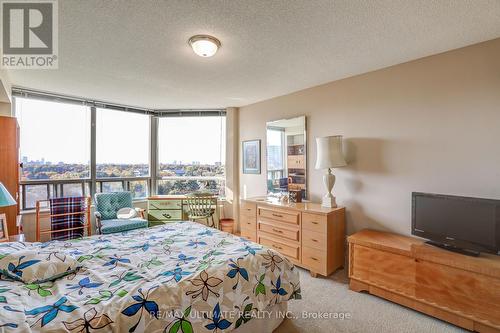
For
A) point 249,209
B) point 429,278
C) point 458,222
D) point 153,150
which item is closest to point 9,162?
point 153,150

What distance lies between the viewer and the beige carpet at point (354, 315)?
6.40 feet

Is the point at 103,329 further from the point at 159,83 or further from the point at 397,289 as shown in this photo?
the point at 159,83

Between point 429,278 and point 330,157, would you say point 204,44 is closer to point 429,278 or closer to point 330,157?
point 330,157

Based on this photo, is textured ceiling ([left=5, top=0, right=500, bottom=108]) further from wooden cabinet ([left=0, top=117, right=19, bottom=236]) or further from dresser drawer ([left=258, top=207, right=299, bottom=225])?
dresser drawer ([left=258, top=207, right=299, bottom=225])

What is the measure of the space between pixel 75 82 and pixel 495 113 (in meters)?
4.81

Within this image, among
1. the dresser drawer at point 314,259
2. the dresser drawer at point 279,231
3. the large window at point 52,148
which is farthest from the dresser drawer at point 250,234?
the large window at point 52,148

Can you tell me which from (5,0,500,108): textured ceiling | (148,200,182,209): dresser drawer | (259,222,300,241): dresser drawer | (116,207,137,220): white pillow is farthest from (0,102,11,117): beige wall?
(259,222,300,241): dresser drawer

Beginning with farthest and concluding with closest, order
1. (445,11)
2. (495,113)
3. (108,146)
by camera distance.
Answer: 1. (108,146)
2. (495,113)
3. (445,11)

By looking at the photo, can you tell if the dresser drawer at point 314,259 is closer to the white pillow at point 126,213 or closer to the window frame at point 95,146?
the window frame at point 95,146

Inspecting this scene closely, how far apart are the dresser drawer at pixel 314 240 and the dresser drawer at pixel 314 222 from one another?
48 mm

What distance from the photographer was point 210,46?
2.13m

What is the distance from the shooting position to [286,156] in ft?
12.5

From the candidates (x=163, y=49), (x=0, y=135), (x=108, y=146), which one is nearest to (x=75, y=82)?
(x=0, y=135)

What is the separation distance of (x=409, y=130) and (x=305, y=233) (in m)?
1.69
